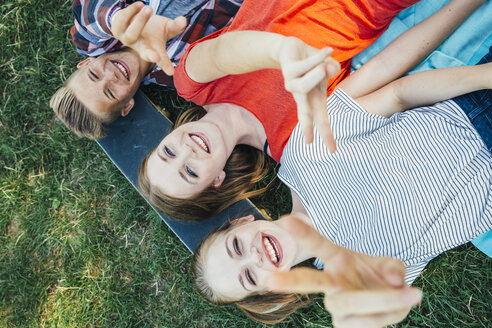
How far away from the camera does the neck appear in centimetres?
251

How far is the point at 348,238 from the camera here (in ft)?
7.34

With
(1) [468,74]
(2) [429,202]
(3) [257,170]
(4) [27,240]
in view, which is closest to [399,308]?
(2) [429,202]

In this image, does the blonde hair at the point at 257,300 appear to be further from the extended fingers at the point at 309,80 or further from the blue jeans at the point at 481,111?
the blue jeans at the point at 481,111

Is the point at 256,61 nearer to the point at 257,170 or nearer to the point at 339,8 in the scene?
the point at 339,8

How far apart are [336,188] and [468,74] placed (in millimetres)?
931

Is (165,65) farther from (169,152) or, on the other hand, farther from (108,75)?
(108,75)

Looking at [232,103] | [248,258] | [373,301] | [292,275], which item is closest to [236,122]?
[232,103]

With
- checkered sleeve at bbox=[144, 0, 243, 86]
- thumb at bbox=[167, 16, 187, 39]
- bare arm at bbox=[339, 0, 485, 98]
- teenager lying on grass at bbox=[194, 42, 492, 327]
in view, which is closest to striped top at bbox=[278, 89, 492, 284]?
teenager lying on grass at bbox=[194, 42, 492, 327]

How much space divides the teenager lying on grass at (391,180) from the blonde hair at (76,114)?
1350mm

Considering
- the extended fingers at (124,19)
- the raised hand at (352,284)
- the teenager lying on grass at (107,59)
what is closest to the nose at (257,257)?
the raised hand at (352,284)

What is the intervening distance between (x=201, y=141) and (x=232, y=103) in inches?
14.8

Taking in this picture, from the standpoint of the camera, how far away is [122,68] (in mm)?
2760

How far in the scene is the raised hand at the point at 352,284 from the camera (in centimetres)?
119

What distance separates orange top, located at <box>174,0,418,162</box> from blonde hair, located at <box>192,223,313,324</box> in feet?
2.79
